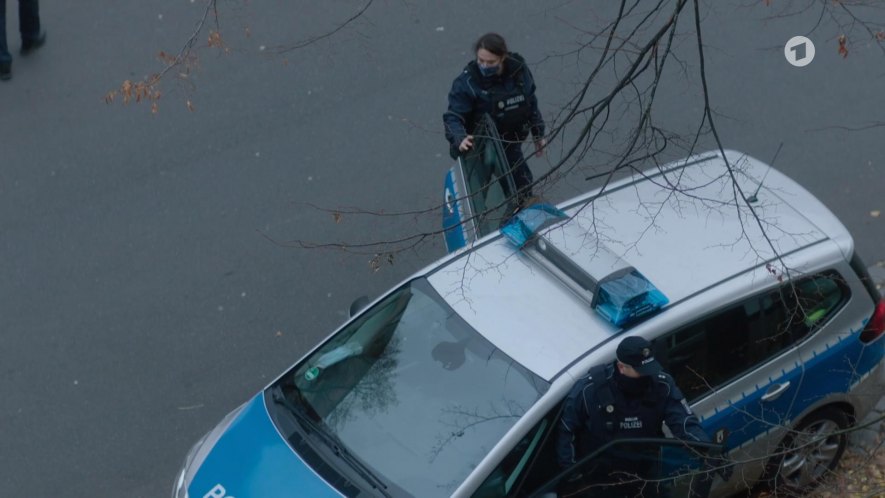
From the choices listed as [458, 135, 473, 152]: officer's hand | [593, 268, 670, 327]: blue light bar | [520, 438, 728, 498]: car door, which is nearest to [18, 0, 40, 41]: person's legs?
[458, 135, 473, 152]: officer's hand

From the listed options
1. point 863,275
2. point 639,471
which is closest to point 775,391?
point 863,275

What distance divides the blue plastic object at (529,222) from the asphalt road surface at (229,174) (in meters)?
1.93

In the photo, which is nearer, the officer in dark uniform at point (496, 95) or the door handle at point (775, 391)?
the door handle at point (775, 391)

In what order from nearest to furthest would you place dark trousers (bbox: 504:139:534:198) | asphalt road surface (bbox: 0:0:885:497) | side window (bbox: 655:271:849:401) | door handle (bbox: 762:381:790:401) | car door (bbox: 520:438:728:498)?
car door (bbox: 520:438:728:498) → side window (bbox: 655:271:849:401) → door handle (bbox: 762:381:790:401) → dark trousers (bbox: 504:139:534:198) → asphalt road surface (bbox: 0:0:885:497)

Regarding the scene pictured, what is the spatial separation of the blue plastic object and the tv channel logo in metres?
5.16

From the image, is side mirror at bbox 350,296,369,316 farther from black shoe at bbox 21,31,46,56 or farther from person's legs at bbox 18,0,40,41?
black shoe at bbox 21,31,46,56

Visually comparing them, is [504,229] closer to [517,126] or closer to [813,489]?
[517,126]

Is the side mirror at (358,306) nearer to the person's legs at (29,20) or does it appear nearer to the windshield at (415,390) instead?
the windshield at (415,390)

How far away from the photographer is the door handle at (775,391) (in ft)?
18.8

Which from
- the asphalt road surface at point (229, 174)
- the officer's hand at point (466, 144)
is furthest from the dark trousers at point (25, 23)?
the officer's hand at point (466, 144)

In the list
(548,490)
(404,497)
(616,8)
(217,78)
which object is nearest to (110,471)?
(404,497)

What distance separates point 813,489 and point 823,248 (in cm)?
146

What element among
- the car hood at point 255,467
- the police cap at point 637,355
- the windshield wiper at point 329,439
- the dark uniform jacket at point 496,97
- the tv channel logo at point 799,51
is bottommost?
the car hood at point 255,467

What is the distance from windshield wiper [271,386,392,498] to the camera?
5067 millimetres
